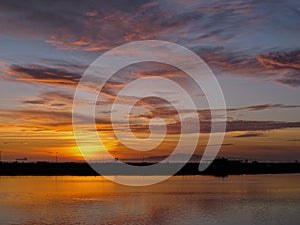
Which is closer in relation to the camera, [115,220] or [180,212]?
[115,220]

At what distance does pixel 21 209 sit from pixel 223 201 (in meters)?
26.4

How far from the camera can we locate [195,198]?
64.9m

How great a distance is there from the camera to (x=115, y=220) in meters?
42.0

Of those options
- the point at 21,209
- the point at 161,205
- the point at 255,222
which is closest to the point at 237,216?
the point at 255,222

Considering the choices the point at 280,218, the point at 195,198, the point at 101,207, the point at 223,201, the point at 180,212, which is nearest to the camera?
the point at 280,218

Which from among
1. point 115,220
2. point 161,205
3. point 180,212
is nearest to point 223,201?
point 161,205

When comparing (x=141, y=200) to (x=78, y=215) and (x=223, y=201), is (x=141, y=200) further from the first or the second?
(x=78, y=215)

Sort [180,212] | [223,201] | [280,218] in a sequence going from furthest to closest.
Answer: [223,201] < [180,212] < [280,218]

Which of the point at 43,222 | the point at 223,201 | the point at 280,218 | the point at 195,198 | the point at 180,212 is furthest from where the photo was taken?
the point at 195,198

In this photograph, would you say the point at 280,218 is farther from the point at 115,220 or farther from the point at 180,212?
the point at 115,220

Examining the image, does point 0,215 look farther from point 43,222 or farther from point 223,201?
point 223,201

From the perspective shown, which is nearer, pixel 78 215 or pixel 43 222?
pixel 43 222

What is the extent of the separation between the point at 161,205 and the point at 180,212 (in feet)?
23.7

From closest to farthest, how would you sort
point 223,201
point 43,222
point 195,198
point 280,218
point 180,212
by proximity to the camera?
point 43,222, point 280,218, point 180,212, point 223,201, point 195,198
